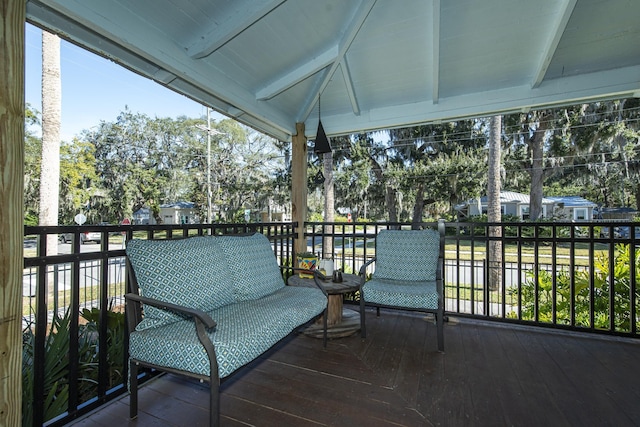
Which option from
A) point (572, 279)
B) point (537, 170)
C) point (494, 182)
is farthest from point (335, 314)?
point (537, 170)

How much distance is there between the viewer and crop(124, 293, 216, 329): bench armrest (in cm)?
136

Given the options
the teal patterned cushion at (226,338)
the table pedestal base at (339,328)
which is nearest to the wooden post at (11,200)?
the teal patterned cushion at (226,338)

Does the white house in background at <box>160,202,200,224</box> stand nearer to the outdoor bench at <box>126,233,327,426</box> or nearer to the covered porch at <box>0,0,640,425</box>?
the covered porch at <box>0,0,640,425</box>

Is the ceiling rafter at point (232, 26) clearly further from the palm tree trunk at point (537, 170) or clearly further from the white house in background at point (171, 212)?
the white house in background at point (171, 212)

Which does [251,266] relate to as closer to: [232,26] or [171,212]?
[232,26]

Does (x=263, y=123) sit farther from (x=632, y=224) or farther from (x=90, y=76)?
(x=90, y=76)

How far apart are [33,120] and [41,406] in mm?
14508

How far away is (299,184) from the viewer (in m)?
3.76

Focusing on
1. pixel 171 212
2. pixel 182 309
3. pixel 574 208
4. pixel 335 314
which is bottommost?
pixel 335 314

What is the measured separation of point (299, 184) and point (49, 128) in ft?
23.1

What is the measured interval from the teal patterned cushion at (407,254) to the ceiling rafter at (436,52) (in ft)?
4.74

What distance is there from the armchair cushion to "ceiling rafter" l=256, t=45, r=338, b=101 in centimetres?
177

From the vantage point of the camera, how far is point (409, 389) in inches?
73.0

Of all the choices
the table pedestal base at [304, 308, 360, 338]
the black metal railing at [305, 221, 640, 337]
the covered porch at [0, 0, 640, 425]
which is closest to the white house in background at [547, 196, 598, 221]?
the black metal railing at [305, 221, 640, 337]
